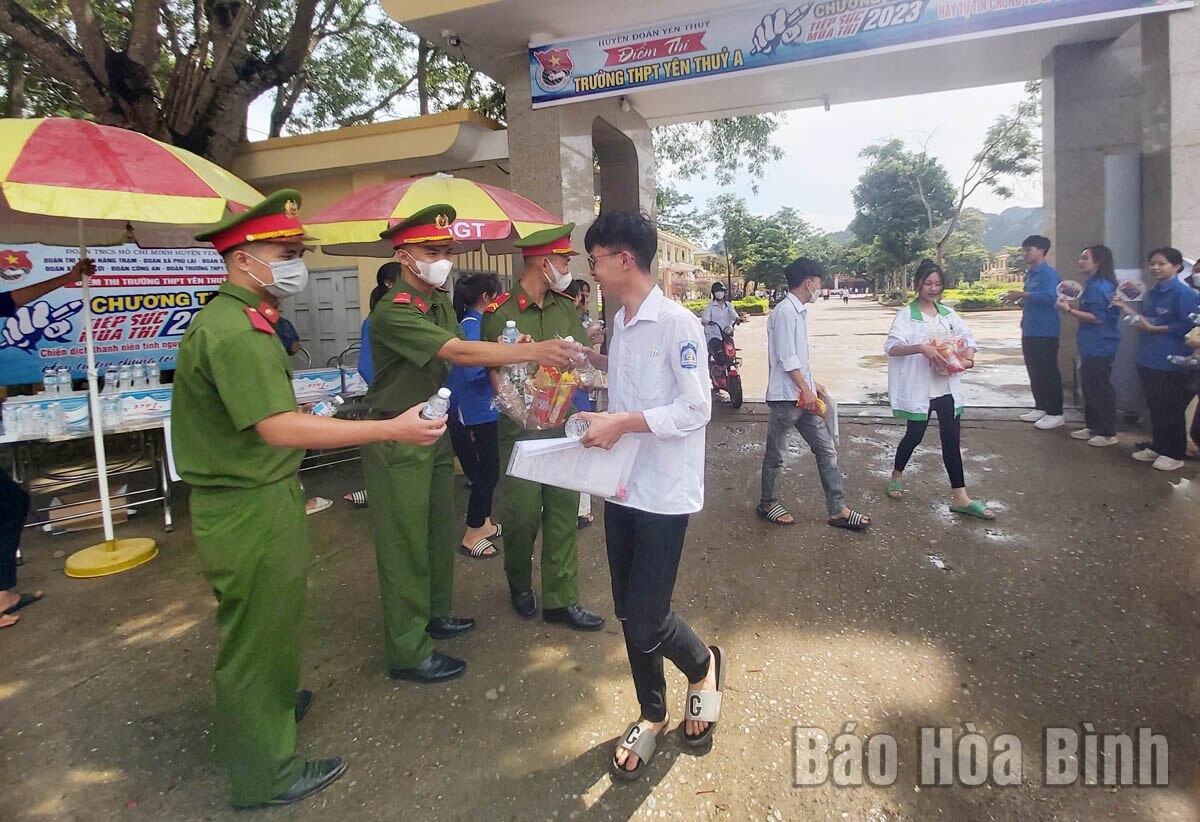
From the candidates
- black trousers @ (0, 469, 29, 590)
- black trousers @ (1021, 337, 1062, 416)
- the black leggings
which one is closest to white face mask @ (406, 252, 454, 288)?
black trousers @ (0, 469, 29, 590)

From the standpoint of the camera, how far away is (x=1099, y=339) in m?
5.84

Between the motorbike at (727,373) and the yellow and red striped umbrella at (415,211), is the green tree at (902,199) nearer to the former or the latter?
the motorbike at (727,373)

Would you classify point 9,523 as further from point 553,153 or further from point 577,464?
point 553,153

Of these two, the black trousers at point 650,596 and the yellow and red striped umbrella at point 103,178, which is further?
the yellow and red striped umbrella at point 103,178

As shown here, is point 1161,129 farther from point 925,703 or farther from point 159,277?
point 159,277

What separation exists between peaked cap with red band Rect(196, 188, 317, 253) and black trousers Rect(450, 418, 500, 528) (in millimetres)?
2254

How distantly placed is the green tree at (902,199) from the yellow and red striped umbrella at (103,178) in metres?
39.2

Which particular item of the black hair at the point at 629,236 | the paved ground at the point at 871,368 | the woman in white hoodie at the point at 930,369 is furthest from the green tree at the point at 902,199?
the black hair at the point at 629,236

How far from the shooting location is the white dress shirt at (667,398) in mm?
2018

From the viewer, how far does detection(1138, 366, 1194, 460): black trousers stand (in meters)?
5.15

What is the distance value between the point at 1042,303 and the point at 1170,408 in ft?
5.66

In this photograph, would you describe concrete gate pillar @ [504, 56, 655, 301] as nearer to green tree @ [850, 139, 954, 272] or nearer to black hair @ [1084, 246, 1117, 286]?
black hair @ [1084, 246, 1117, 286]

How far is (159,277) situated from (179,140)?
1725 millimetres

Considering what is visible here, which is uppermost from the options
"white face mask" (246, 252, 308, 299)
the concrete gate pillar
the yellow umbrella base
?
the concrete gate pillar
